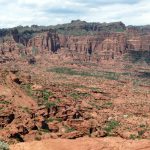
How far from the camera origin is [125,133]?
89688 mm

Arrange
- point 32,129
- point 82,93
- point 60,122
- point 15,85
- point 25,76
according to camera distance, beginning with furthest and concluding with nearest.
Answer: point 82,93 → point 25,76 → point 15,85 → point 60,122 → point 32,129

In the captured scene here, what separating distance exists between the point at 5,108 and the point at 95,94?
67.0 metres

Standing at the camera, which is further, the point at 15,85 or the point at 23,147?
the point at 15,85

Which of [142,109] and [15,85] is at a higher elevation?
[15,85]

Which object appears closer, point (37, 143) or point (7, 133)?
point (37, 143)

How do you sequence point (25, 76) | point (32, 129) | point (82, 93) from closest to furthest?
point (32, 129)
point (25, 76)
point (82, 93)

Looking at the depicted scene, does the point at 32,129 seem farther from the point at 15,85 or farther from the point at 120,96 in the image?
the point at 120,96

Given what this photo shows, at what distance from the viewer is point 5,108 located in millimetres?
84438

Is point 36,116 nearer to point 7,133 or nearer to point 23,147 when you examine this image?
point 7,133

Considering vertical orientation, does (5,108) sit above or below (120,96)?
above

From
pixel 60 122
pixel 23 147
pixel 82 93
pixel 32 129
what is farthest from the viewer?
pixel 82 93

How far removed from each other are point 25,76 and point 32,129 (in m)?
48.2

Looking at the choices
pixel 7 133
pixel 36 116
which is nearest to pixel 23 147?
pixel 7 133

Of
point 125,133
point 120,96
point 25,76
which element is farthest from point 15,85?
point 120,96
